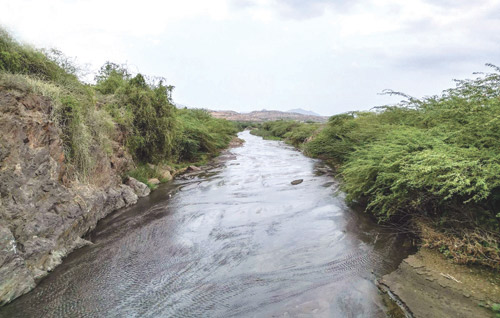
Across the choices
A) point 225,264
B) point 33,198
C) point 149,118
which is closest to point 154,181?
point 149,118

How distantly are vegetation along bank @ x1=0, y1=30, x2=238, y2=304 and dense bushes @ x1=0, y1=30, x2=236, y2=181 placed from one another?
0.03 m

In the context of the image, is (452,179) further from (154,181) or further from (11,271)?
→ (154,181)

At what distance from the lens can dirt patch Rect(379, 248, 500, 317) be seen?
4016 millimetres

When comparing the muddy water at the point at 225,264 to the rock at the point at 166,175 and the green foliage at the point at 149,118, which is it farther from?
the green foliage at the point at 149,118

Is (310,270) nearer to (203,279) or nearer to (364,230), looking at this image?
(203,279)

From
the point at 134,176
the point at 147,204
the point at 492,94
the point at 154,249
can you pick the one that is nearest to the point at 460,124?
the point at 492,94

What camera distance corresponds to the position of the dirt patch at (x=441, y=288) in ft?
13.2

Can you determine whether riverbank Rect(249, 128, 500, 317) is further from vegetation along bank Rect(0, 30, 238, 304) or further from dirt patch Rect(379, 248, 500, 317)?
vegetation along bank Rect(0, 30, 238, 304)

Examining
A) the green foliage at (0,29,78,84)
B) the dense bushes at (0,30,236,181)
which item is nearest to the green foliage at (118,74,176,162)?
the dense bushes at (0,30,236,181)

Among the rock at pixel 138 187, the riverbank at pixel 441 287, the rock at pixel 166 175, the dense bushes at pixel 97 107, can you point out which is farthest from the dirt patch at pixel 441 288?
the rock at pixel 166 175

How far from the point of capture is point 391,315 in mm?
4113

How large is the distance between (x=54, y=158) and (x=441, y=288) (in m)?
7.75

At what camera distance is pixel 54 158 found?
21.1 ft

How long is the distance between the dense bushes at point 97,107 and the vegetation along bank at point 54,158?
0.03m
